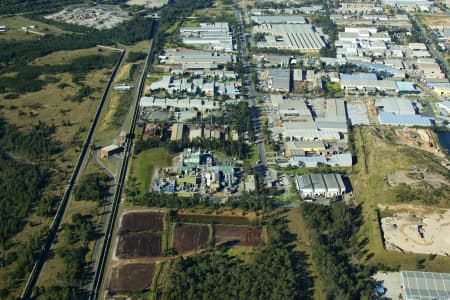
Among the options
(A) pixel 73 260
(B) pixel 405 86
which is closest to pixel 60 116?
(A) pixel 73 260

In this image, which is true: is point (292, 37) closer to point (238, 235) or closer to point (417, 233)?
point (417, 233)

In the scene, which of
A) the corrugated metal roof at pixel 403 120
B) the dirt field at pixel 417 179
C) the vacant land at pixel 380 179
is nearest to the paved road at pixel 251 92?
the vacant land at pixel 380 179

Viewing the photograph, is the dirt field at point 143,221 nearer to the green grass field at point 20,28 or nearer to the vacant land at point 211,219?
the vacant land at point 211,219

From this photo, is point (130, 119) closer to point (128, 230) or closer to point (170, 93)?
point (170, 93)

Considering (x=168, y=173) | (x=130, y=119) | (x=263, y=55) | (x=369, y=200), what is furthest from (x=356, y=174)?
(x=263, y=55)

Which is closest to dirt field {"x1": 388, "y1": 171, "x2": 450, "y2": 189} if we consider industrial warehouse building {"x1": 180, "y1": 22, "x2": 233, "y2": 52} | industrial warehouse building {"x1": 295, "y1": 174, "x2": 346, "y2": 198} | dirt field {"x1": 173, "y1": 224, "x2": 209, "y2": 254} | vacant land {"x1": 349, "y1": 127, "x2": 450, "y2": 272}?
vacant land {"x1": 349, "y1": 127, "x2": 450, "y2": 272}

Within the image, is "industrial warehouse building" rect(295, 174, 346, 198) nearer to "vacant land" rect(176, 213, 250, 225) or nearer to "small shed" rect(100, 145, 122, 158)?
"vacant land" rect(176, 213, 250, 225)
